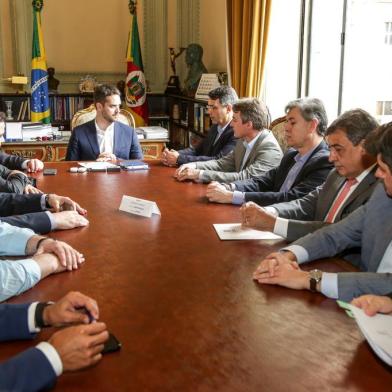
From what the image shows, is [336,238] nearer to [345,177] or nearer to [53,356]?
[345,177]

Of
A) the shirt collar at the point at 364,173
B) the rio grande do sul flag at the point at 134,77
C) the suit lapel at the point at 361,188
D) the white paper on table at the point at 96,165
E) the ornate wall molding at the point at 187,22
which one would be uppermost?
the ornate wall molding at the point at 187,22

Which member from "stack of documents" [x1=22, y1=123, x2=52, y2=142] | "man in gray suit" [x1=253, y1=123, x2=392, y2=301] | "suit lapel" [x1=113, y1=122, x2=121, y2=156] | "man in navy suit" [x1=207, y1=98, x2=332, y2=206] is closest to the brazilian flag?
"stack of documents" [x1=22, y1=123, x2=52, y2=142]

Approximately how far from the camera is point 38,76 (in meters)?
5.98

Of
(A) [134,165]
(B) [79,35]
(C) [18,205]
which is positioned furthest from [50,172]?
(B) [79,35]

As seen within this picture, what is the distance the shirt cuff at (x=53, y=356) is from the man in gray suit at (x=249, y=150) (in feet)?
7.26

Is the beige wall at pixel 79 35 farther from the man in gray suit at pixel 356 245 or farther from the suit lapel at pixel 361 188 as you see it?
the man in gray suit at pixel 356 245

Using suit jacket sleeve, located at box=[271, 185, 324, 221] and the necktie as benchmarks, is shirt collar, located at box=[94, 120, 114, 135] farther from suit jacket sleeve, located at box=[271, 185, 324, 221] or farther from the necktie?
the necktie

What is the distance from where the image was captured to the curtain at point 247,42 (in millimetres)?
4188

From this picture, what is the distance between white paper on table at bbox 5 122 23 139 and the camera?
5.42 metres

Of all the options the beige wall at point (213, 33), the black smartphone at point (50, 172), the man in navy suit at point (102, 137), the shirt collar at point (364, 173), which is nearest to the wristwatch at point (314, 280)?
the shirt collar at point (364, 173)

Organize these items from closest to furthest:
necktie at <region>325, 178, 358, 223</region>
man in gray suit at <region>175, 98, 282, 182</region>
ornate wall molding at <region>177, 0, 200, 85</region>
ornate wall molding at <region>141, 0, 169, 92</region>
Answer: necktie at <region>325, 178, 358, 223</region>
man in gray suit at <region>175, 98, 282, 182</region>
ornate wall molding at <region>177, 0, 200, 85</region>
ornate wall molding at <region>141, 0, 169, 92</region>

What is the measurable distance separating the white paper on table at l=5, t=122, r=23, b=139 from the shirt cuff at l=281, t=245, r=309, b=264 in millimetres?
4327

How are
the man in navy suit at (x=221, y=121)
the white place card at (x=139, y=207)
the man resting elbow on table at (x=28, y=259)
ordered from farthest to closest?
the man in navy suit at (x=221, y=121), the white place card at (x=139, y=207), the man resting elbow on table at (x=28, y=259)

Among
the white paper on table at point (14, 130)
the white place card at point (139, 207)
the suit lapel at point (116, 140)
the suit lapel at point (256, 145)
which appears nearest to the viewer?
the white place card at point (139, 207)
